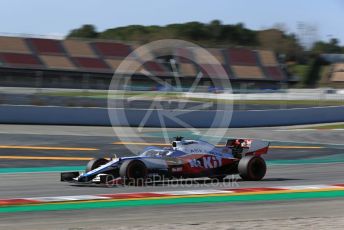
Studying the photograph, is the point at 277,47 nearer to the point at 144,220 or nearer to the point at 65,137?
the point at 65,137

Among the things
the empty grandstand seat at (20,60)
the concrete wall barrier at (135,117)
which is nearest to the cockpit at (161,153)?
the concrete wall barrier at (135,117)

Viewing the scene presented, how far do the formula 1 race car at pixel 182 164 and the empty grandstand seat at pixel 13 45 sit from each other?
54325 millimetres

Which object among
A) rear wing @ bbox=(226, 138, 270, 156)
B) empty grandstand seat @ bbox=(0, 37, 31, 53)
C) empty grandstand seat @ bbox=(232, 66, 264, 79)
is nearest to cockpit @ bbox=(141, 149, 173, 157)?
rear wing @ bbox=(226, 138, 270, 156)

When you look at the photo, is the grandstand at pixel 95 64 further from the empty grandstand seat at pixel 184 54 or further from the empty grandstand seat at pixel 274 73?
the empty grandstand seat at pixel 184 54

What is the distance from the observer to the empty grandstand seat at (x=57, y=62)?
215ft

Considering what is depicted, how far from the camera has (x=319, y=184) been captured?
12.1 meters

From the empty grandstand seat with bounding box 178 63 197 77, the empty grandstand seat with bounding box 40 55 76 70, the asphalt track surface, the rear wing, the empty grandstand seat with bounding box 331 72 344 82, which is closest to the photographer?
the asphalt track surface

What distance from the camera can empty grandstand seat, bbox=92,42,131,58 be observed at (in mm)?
72562

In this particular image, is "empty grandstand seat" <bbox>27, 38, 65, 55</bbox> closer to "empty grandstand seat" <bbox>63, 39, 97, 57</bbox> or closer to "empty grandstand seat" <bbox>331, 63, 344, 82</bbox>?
"empty grandstand seat" <bbox>63, 39, 97, 57</bbox>

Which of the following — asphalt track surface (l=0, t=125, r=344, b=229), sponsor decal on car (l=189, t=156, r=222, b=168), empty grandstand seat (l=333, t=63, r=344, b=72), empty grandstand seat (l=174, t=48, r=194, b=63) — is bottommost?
asphalt track surface (l=0, t=125, r=344, b=229)

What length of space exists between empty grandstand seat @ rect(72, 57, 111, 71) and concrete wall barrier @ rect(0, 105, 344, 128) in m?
38.3

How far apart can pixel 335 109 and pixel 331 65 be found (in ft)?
211

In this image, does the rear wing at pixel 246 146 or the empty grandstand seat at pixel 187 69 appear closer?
the rear wing at pixel 246 146

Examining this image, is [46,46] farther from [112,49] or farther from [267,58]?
[267,58]
